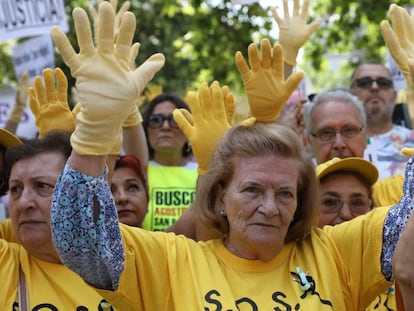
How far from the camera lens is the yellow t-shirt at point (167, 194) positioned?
474 cm

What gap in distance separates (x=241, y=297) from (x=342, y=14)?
8.41 m

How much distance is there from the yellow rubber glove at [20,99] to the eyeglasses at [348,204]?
3.22 meters

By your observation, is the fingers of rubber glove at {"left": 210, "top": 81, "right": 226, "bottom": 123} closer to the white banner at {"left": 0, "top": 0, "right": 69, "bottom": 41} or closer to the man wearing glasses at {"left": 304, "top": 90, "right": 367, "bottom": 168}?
the man wearing glasses at {"left": 304, "top": 90, "right": 367, "bottom": 168}

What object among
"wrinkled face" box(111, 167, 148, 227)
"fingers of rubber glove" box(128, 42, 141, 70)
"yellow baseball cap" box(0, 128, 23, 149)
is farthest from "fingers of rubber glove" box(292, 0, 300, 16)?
"yellow baseball cap" box(0, 128, 23, 149)

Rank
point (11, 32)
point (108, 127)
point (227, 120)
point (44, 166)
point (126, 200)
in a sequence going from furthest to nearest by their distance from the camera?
point (11, 32) → point (126, 200) → point (227, 120) → point (44, 166) → point (108, 127)

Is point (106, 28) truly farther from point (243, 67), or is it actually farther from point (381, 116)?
point (381, 116)

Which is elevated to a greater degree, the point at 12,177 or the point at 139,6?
the point at 139,6

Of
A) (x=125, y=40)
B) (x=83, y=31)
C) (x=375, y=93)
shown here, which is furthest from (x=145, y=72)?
(x=375, y=93)

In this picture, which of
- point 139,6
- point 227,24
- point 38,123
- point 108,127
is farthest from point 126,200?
point 139,6

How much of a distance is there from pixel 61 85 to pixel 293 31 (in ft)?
4.45

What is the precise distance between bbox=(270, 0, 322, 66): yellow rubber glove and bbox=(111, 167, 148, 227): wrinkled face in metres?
1.06

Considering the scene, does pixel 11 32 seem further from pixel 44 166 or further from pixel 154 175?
pixel 44 166

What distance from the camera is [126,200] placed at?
13.6ft

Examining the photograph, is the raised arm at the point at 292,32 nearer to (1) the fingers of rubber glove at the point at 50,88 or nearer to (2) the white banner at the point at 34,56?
(1) the fingers of rubber glove at the point at 50,88
